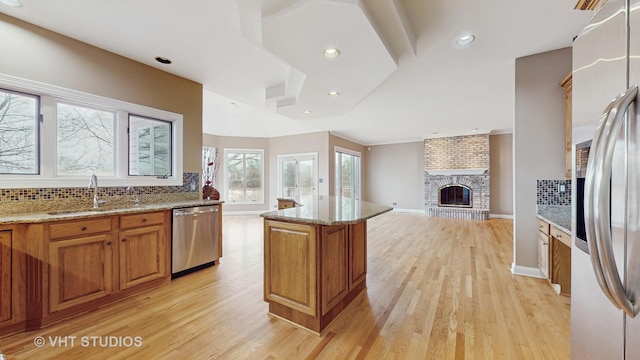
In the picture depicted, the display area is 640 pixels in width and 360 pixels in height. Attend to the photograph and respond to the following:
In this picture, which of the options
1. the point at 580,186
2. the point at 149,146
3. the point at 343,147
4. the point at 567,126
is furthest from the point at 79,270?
the point at 343,147

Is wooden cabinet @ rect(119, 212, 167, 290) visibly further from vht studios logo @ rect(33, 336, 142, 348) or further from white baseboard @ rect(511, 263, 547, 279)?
white baseboard @ rect(511, 263, 547, 279)

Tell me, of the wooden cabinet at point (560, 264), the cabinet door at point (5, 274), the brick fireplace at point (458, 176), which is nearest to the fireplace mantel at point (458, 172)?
the brick fireplace at point (458, 176)

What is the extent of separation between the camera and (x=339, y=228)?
7.18 ft

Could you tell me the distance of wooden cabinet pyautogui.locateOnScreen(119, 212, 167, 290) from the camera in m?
2.45

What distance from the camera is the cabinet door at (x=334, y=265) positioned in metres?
1.99

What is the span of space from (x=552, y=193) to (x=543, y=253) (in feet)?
2.29

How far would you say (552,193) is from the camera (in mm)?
2838

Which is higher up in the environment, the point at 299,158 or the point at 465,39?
the point at 465,39

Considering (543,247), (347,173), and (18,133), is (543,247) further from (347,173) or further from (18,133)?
(347,173)

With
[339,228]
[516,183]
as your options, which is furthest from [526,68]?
[339,228]

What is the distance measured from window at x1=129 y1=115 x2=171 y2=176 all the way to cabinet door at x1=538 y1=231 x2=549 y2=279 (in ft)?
15.1

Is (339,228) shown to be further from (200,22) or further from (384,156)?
(384,156)

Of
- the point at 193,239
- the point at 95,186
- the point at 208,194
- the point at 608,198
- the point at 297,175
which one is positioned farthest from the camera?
the point at 297,175

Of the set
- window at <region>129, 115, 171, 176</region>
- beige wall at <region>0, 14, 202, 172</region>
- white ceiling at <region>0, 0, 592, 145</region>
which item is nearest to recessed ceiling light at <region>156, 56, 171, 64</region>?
white ceiling at <region>0, 0, 592, 145</region>
